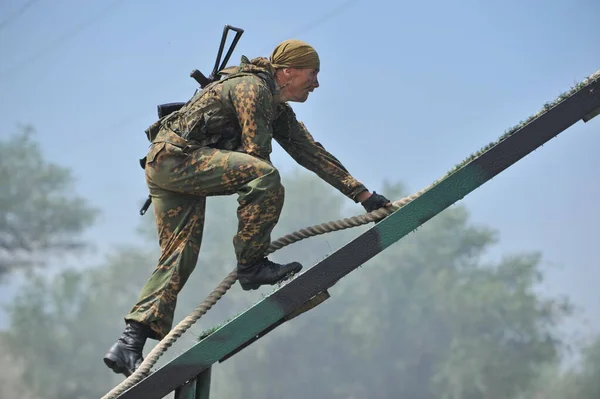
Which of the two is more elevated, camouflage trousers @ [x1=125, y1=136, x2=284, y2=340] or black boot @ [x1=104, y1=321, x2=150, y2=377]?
camouflage trousers @ [x1=125, y1=136, x2=284, y2=340]

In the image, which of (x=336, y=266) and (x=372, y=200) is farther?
(x=372, y=200)

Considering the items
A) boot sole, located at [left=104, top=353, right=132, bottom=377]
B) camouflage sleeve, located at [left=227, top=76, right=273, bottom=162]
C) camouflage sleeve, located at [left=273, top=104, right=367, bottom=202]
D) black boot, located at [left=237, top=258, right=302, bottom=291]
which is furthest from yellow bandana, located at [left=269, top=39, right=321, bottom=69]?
boot sole, located at [left=104, top=353, right=132, bottom=377]

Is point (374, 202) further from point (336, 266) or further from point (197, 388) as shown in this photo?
point (197, 388)

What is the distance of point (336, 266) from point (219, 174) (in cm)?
81

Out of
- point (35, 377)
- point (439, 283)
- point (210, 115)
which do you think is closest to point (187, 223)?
point (210, 115)

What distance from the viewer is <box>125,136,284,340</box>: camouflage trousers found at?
16.4ft

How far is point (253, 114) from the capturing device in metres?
5.08

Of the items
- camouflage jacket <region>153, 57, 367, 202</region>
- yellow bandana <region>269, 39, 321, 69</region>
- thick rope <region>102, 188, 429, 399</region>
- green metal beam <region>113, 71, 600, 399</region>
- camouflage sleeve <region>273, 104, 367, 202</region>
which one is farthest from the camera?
camouflage sleeve <region>273, 104, 367, 202</region>

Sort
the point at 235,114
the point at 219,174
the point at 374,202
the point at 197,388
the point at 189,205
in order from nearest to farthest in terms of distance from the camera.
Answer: the point at 197,388 < the point at 219,174 < the point at 235,114 < the point at 189,205 < the point at 374,202

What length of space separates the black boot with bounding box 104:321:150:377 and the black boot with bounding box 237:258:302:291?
593 millimetres

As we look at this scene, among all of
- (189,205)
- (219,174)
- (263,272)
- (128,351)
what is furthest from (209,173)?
(128,351)

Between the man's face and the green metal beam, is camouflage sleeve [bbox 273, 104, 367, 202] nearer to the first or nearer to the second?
the man's face

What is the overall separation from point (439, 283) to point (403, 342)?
115 inches

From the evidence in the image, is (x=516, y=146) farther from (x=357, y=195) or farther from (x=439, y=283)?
(x=439, y=283)
